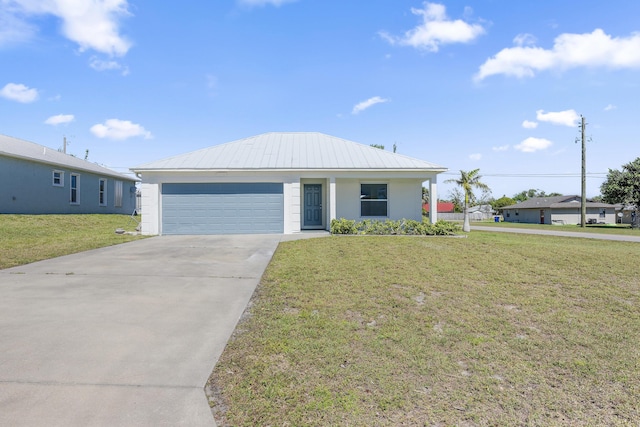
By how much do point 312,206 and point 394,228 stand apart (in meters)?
4.40

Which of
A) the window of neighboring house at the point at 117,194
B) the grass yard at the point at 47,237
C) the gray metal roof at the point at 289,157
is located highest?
the gray metal roof at the point at 289,157

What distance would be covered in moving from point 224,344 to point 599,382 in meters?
3.54

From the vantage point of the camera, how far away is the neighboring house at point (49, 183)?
16.7 meters

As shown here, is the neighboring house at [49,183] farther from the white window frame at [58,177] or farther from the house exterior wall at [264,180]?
the house exterior wall at [264,180]

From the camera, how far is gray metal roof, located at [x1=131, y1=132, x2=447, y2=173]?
1415 cm

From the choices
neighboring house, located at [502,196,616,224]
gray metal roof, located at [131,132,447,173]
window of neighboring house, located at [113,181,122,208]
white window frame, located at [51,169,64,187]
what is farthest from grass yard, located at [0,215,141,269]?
neighboring house, located at [502,196,616,224]

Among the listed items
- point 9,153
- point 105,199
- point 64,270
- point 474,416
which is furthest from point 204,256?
point 105,199

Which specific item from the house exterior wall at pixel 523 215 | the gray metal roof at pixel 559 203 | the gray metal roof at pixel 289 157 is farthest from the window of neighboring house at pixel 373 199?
the house exterior wall at pixel 523 215

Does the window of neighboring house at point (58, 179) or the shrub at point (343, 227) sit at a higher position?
the window of neighboring house at point (58, 179)

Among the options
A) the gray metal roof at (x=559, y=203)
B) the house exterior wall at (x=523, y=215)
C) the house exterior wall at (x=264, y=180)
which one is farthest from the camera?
the house exterior wall at (x=523, y=215)

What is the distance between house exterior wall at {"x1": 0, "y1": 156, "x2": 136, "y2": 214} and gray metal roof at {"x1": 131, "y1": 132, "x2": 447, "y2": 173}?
28.1 feet

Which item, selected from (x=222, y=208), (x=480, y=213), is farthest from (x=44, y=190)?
(x=480, y=213)

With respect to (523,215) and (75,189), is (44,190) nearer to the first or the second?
(75,189)

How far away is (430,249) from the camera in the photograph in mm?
9461
